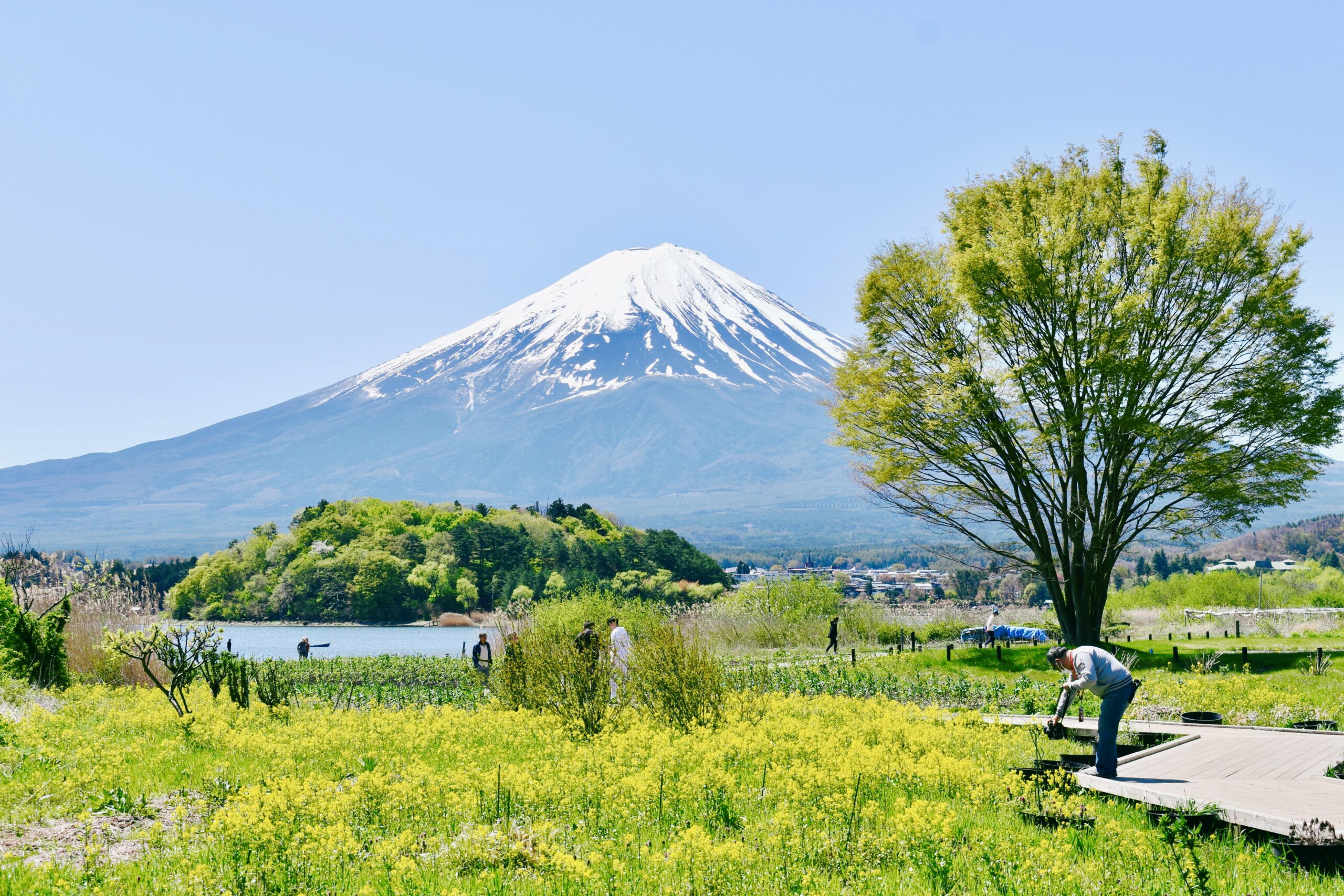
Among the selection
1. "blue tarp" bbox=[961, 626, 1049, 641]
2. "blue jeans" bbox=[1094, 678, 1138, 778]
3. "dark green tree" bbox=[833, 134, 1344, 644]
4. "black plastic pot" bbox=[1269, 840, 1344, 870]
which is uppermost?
"dark green tree" bbox=[833, 134, 1344, 644]

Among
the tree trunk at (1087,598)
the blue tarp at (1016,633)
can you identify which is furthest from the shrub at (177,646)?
the blue tarp at (1016,633)

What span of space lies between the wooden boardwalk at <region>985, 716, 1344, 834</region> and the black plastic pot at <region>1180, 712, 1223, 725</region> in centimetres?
61

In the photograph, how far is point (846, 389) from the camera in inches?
1006

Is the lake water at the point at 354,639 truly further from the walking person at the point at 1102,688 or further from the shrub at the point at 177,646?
the walking person at the point at 1102,688

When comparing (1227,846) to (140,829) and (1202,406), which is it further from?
(1202,406)

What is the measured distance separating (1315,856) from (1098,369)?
16.3 metres

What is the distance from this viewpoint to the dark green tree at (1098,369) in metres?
21.8

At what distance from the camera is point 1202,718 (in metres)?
13.2

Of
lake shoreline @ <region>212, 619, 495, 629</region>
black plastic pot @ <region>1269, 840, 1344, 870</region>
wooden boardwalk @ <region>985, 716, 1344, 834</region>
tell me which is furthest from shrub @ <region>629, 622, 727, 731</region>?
lake shoreline @ <region>212, 619, 495, 629</region>

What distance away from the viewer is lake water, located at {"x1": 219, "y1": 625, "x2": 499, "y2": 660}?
158 ft

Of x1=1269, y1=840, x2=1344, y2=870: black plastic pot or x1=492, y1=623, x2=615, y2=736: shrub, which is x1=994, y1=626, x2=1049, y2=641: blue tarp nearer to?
x1=492, y1=623, x2=615, y2=736: shrub

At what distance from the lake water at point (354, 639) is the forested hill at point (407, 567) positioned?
350cm

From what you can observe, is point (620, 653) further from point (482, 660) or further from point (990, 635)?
point (990, 635)

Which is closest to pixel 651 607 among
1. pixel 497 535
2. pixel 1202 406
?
pixel 1202 406
